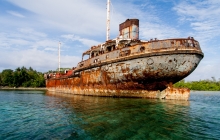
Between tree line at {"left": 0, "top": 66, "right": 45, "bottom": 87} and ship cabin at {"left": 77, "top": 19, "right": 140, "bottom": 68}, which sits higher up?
ship cabin at {"left": 77, "top": 19, "right": 140, "bottom": 68}

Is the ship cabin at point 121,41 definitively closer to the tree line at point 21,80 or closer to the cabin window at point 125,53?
the cabin window at point 125,53

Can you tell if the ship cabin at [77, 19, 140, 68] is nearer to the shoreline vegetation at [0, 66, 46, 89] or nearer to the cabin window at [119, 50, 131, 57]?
the cabin window at [119, 50, 131, 57]

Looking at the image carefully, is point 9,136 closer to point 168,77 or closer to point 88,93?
point 168,77

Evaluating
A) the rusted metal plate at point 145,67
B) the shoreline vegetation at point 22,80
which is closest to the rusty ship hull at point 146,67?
the rusted metal plate at point 145,67

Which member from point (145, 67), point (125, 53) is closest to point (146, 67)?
point (145, 67)

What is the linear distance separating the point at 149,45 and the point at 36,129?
8756 mm

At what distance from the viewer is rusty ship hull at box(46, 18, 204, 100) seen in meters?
11.5

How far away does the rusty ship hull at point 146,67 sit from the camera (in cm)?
1145

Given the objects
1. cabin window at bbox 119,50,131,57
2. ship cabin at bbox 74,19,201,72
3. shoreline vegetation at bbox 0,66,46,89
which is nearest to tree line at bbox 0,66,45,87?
shoreline vegetation at bbox 0,66,46,89

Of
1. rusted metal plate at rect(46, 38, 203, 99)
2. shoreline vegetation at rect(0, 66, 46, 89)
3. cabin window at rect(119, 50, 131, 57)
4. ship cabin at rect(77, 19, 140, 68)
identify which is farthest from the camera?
shoreline vegetation at rect(0, 66, 46, 89)

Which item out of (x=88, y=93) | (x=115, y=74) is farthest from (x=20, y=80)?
(x=115, y=74)

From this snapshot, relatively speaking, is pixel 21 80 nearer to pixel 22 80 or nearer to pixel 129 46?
pixel 22 80

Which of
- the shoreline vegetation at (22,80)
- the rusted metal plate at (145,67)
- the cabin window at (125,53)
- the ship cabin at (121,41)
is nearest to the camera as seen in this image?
the rusted metal plate at (145,67)

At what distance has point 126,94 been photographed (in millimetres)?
13617
